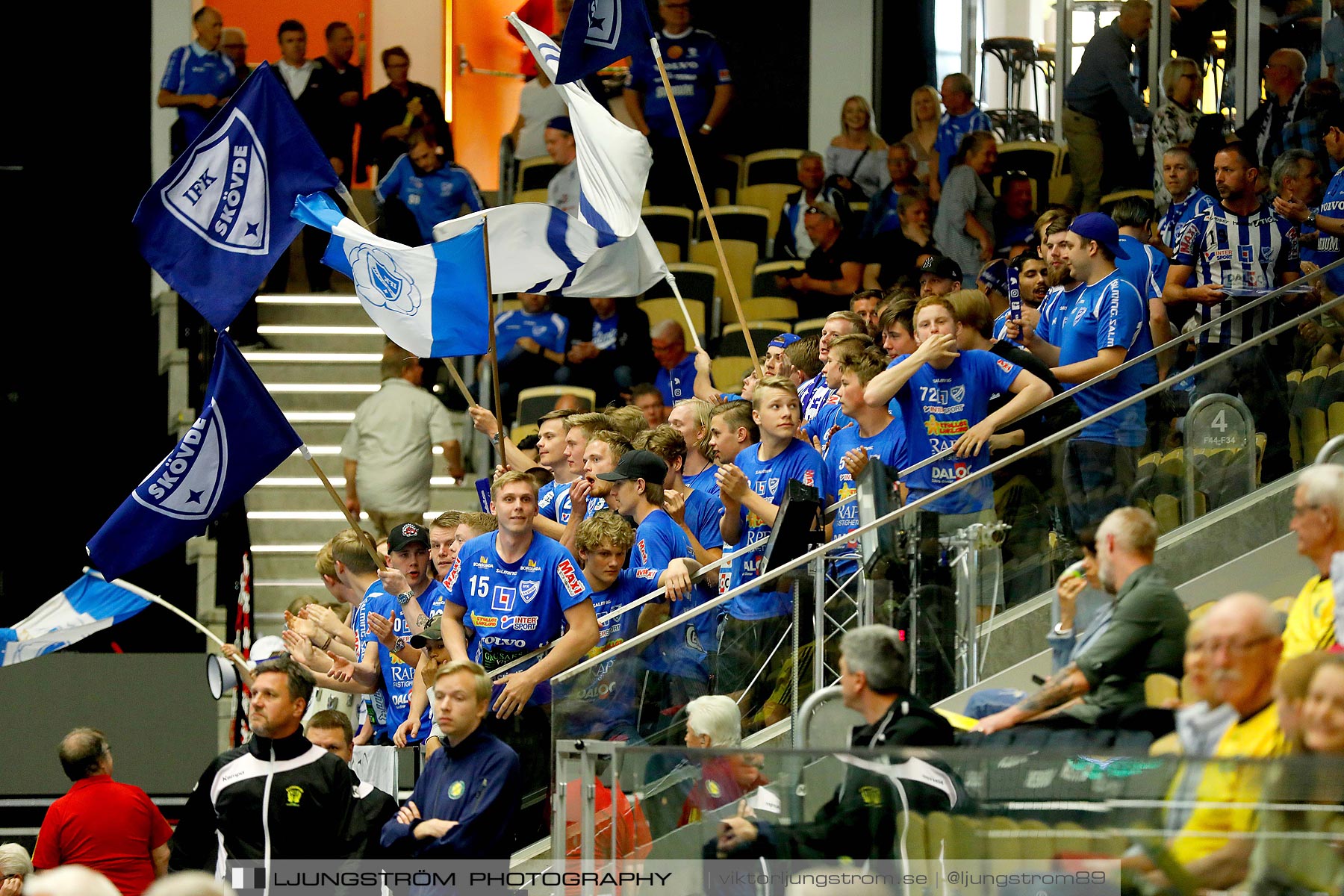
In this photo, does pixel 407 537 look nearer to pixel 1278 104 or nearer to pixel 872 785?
pixel 872 785

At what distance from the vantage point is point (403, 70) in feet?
49.2

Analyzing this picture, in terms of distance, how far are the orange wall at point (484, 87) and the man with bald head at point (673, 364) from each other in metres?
7.88

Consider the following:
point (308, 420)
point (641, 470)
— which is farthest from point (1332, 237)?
point (308, 420)

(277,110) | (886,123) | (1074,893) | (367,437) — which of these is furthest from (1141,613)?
(886,123)

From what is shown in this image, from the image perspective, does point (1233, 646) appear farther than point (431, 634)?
No

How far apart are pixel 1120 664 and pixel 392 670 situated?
152 inches

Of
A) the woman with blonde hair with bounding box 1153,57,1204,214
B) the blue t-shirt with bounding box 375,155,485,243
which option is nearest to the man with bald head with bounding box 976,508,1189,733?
the woman with blonde hair with bounding box 1153,57,1204,214

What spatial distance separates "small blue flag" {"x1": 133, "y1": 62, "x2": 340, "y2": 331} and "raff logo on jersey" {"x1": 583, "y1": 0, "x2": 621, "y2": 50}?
192 cm

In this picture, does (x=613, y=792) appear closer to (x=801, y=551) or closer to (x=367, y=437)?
(x=801, y=551)

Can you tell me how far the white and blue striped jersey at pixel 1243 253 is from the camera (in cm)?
965

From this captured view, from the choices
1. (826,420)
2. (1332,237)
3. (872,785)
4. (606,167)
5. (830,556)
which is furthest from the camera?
(1332,237)

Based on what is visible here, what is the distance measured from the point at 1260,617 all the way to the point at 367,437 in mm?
8326

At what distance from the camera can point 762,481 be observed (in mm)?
7867

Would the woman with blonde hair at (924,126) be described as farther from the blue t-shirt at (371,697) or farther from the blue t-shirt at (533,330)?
the blue t-shirt at (371,697)
